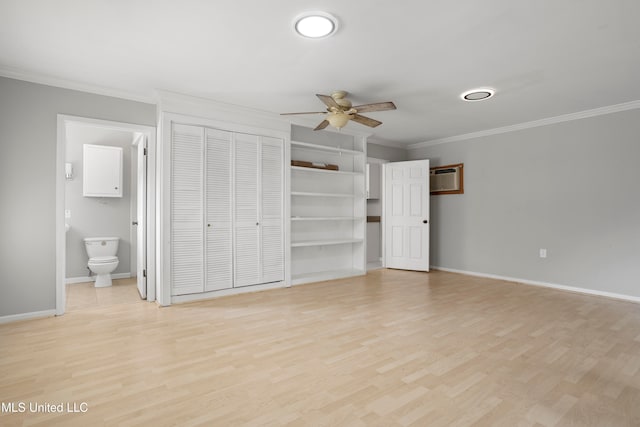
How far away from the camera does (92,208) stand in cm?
531

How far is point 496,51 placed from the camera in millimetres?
2789

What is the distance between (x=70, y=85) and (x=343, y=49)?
285 centimetres

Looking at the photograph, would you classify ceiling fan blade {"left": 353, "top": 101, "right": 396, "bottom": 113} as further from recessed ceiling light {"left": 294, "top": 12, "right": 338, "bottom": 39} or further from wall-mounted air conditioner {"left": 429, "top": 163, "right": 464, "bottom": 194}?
wall-mounted air conditioner {"left": 429, "top": 163, "right": 464, "bottom": 194}

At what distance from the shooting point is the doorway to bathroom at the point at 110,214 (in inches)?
159

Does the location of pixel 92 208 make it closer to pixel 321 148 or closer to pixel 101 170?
pixel 101 170

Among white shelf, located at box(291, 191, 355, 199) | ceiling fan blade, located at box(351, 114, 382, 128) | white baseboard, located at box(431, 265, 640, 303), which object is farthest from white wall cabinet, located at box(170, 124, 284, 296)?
white baseboard, located at box(431, 265, 640, 303)

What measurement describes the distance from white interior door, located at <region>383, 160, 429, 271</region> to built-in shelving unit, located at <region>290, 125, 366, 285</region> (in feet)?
2.97

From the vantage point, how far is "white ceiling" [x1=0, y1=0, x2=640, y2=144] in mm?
2230

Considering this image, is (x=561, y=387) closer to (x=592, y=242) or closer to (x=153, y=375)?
(x=153, y=375)

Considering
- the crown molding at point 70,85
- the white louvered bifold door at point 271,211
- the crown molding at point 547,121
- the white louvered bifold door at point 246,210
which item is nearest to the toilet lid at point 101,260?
the white louvered bifold door at point 246,210

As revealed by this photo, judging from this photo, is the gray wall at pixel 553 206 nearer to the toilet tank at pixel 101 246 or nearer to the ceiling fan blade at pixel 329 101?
the ceiling fan blade at pixel 329 101

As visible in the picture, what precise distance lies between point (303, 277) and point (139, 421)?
3432 mm

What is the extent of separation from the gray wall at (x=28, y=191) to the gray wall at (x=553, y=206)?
5.70 metres

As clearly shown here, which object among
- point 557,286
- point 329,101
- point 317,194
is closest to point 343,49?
point 329,101
